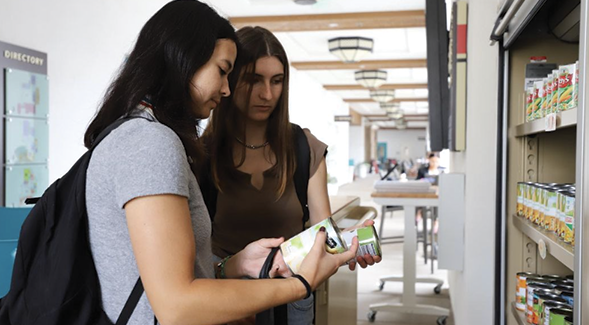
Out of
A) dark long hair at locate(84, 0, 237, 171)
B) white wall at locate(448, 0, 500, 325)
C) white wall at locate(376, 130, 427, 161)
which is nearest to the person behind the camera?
dark long hair at locate(84, 0, 237, 171)

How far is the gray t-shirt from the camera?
0.99 meters

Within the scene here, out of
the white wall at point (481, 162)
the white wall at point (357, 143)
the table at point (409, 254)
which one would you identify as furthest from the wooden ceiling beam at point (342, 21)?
the white wall at point (357, 143)

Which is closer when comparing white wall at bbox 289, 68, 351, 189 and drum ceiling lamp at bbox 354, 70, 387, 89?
white wall at bbox 289, 68, 351, 189

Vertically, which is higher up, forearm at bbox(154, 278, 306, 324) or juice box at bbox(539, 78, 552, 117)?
juice box at bbox(539, 78, 552, 117)

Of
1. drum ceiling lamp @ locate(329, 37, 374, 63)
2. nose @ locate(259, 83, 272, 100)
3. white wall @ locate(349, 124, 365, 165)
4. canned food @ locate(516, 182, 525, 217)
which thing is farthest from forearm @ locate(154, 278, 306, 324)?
white wall @ locate(349, 124, 365, 165)

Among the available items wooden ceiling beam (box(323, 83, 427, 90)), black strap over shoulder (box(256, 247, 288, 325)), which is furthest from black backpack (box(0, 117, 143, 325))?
wooden ceiling beam (box(323, 83, 427, 90))

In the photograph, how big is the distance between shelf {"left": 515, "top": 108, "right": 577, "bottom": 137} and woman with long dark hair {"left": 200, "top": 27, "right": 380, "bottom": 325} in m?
0.70

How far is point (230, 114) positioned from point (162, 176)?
89cm

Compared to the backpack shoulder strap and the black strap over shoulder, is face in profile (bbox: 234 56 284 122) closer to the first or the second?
the backpack shoulder strap

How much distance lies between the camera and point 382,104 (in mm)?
18922

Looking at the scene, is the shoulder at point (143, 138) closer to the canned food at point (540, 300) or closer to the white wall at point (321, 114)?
the canned food at point (540, 300)

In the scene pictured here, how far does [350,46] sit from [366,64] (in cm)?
234

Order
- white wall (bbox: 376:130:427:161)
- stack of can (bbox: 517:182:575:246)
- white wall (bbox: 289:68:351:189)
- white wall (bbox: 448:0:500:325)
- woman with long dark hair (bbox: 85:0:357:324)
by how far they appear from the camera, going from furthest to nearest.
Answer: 1. white wall (bbox: 376:130:427:161)
2. white wall (bbox: 289:68:351:189)
3. white wall (bbox: 448:0:500:325)
4. stack of can (bbox: 517:182:575:246)
5. woman with long dark hair (bbox: 85:0:357:324)

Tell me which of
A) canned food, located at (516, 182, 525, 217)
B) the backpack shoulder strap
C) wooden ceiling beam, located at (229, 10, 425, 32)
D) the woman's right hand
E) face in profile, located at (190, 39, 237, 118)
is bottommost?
the woman's right hand
